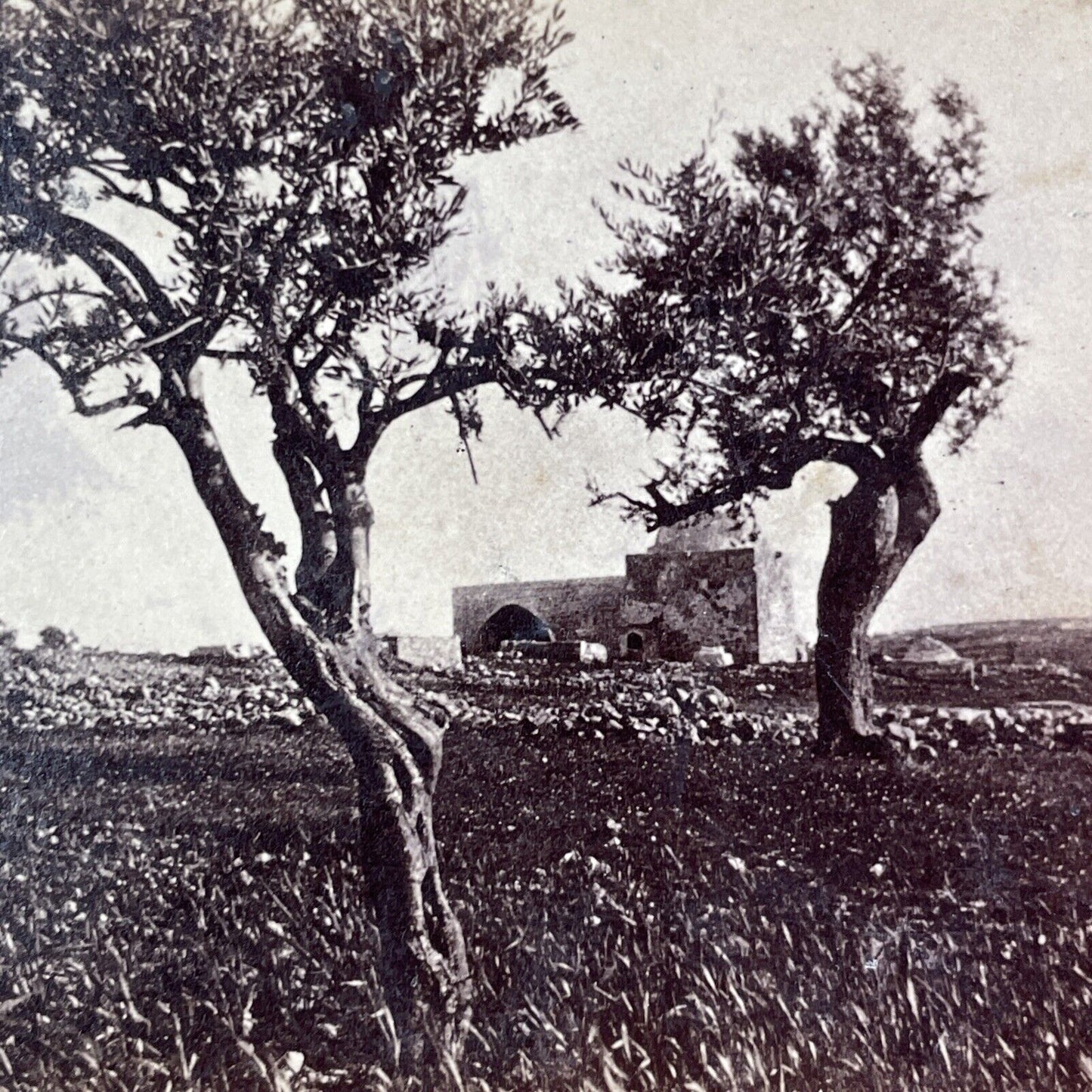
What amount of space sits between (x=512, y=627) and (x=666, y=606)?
726mm

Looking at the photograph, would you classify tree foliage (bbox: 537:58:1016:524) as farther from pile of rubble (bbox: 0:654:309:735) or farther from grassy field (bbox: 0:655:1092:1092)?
pile of rubble (bbox: 0:654:309:735)

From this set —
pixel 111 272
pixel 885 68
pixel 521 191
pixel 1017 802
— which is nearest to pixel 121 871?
pixel 111 272

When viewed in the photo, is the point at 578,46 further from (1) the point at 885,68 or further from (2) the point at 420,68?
(1) the point at 885,68

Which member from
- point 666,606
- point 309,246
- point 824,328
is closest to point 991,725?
point 666,606

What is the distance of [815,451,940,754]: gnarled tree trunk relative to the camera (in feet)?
8.70

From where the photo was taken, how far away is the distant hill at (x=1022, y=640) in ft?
8.07

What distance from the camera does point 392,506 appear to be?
9.53 ft

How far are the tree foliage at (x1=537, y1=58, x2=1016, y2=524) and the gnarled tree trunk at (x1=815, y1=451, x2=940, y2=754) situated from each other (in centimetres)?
11

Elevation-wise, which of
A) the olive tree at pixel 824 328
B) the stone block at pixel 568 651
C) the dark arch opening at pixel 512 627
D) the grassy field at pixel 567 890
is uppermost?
the olive tree at pixel 824 328

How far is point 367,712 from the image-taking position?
2.74 meters

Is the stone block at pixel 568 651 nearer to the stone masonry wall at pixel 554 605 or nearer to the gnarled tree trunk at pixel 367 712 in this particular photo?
the stone masonry wall at pixel 554 605

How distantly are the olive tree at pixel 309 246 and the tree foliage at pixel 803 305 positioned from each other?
483 mm

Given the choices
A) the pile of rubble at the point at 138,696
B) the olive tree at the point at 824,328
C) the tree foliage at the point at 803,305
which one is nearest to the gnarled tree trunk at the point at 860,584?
the olive tree at the point at 824,328

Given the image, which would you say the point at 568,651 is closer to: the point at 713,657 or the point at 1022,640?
the point at 713,657
